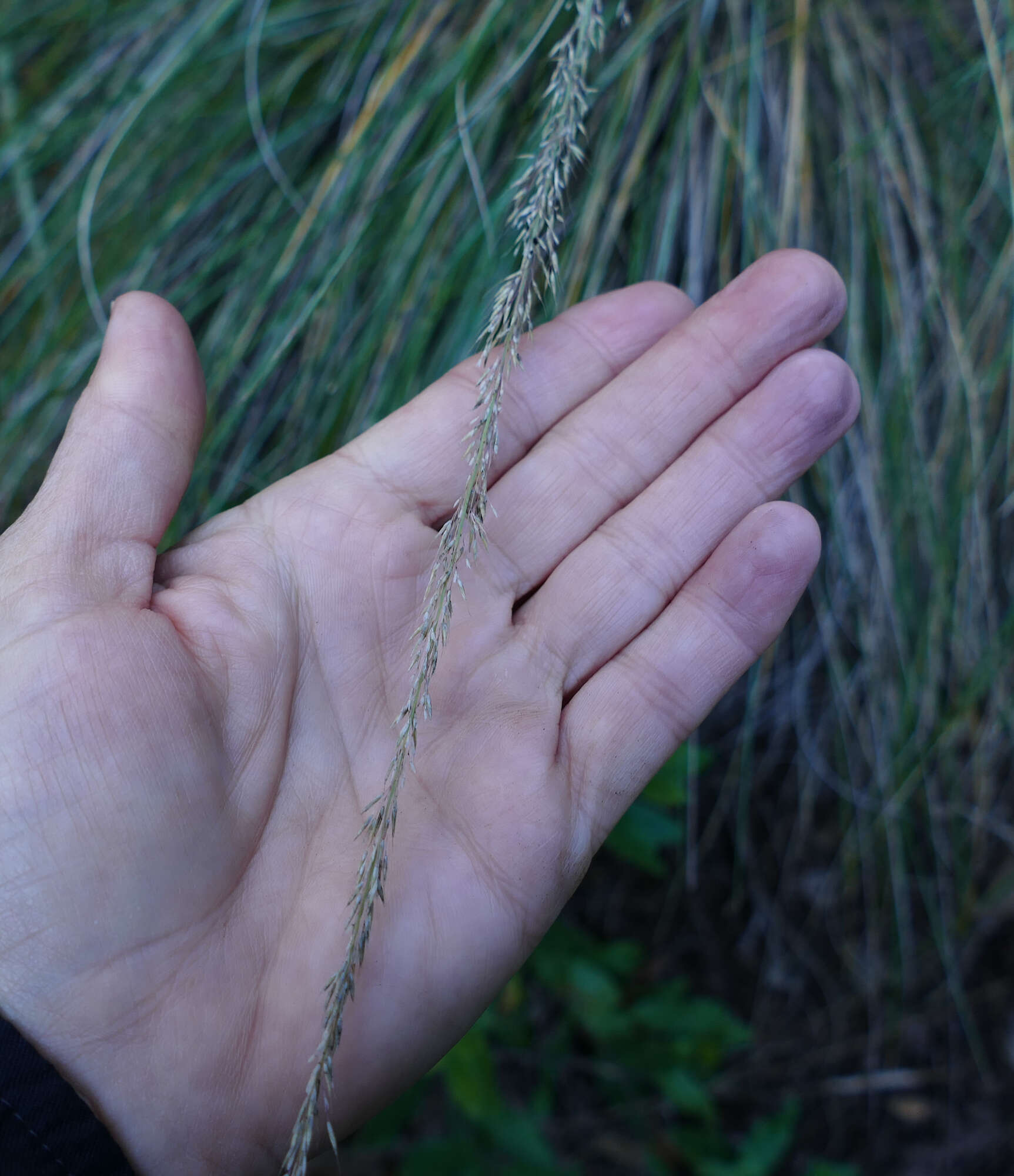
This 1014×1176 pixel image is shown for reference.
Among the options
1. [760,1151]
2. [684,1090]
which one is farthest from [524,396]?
[760,1151]

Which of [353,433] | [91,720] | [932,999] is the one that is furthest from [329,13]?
[932,999]

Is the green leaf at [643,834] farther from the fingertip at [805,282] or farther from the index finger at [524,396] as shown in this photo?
the fingertip at [805,282]

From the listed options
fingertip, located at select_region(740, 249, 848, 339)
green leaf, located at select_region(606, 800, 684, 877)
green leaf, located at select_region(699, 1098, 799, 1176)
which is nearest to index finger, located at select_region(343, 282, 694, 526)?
fingertip, located at select_region(740, 249, 848, 339)

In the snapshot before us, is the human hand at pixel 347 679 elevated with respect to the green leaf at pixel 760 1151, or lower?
elevated

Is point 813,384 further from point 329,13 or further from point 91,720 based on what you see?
point 329,13

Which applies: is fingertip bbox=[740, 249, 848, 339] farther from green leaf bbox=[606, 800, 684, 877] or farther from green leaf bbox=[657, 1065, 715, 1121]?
green leaf bbox=[657, 1065, 715, 1121]

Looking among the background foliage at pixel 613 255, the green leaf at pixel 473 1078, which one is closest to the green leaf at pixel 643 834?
the background foliage at pixel 613 255

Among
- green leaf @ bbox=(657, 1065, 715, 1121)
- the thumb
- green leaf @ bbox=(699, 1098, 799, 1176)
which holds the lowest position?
green leaf @ bbox=(699, 1098, 799, 1176)
